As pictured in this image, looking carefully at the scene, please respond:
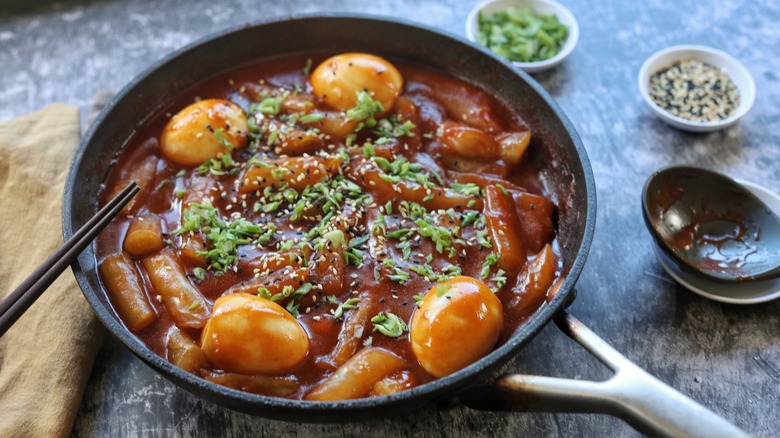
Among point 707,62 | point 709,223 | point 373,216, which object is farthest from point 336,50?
point 707,62

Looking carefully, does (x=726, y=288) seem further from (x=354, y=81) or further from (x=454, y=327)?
(x=354, y=81)

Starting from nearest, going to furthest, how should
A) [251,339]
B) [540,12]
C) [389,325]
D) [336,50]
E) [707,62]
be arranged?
[251,339] < [389,325] < [336,50] < [707,62] < [540,12]

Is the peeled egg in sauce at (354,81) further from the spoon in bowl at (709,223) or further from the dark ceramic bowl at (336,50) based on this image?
the spoon in bowl at (709,223)

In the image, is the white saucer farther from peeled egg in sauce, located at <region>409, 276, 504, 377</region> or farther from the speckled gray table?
peeled egg in sauce, located at <region>409, 276, 504, 377</region>

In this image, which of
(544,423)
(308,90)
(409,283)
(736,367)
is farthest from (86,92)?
(736,367)

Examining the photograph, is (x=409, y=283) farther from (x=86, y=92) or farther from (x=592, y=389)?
(x=86, y=92)

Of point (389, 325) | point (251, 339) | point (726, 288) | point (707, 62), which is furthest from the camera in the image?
point (707, 62)

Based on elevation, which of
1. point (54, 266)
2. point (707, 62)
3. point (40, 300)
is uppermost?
point (54, 266)
